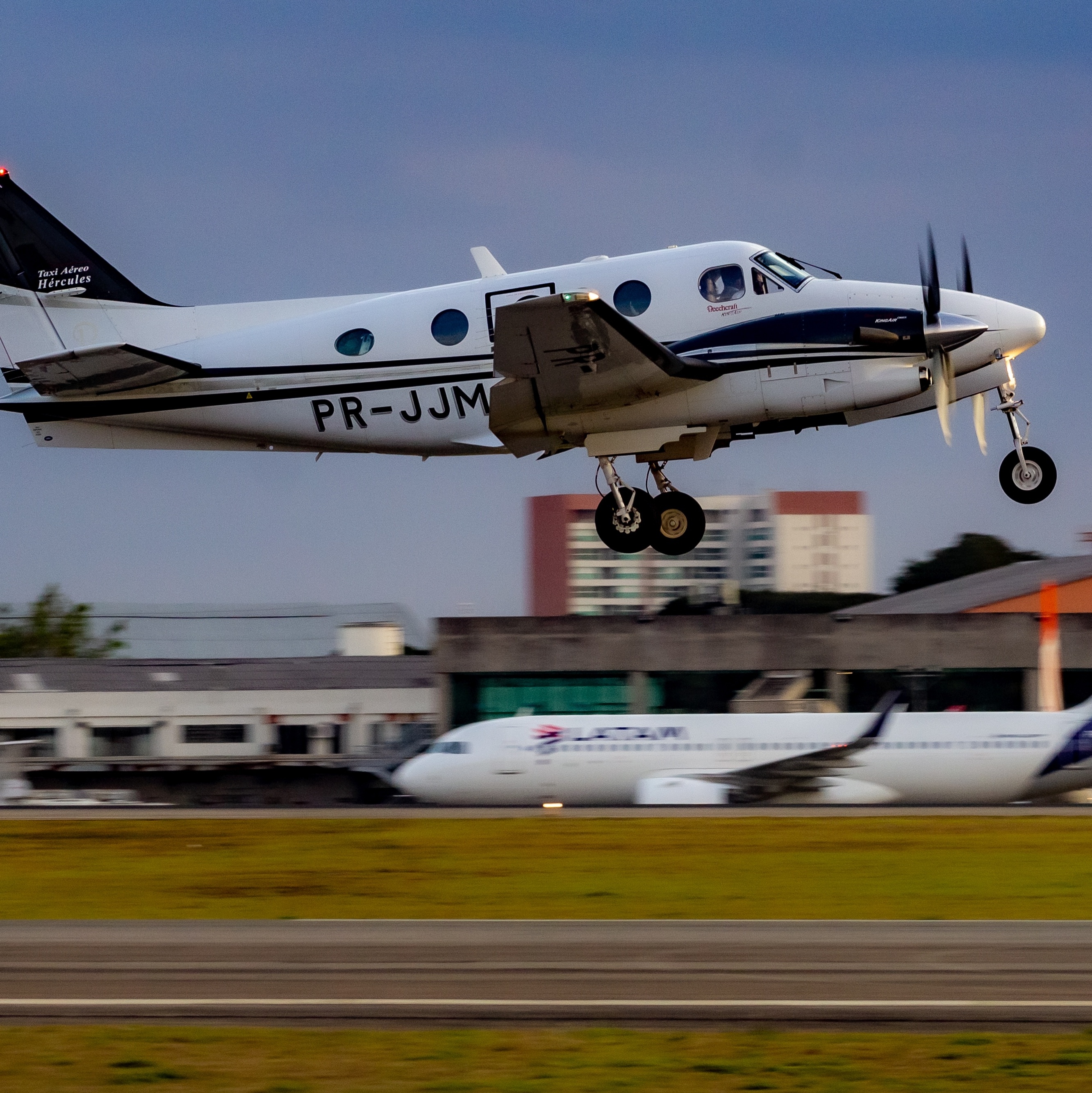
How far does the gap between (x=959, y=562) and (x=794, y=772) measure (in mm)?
85169

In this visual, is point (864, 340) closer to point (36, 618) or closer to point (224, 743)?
point (224, 743)

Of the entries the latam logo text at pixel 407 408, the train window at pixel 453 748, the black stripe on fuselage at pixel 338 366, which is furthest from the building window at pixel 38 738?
the latam logo text at pixel 407 408

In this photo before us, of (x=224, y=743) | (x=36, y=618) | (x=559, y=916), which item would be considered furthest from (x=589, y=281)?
(x=36, y=618)

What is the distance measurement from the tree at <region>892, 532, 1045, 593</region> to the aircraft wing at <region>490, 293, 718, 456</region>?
9168 cm

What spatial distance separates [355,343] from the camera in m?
20.6

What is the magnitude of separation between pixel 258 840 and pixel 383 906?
22.6 feet

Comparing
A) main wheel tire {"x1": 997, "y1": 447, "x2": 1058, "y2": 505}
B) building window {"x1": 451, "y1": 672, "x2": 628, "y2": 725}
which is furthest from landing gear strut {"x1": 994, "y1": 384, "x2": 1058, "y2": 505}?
building window {"x1": 451, "y1": 672, "x2": 628, "y2": 725}

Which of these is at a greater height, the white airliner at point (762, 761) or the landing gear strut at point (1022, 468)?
the landing gear strut at point (1022, 468)

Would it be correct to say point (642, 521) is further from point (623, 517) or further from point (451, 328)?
point (451, 328)

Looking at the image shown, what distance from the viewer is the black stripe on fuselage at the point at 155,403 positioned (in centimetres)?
2073

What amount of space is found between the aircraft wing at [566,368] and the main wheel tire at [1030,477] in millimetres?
4280

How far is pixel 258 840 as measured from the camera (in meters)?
23.1

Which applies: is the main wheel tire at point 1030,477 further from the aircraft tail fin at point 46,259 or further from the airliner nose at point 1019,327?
the aircraft tail fin at point 46,259

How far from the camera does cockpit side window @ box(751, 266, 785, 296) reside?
64.6 ft
